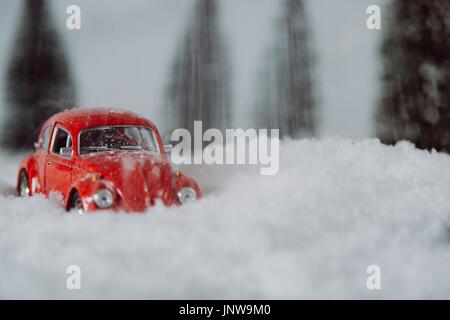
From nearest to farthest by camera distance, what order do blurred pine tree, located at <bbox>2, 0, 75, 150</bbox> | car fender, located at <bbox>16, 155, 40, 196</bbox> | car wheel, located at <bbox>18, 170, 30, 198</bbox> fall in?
car fender, located at <bbox>16, 155, 40, 196</bbox> < car wheel, located at <bbox>18, 170, 30, 198</bbox> < blurred pine tree, located at <bbox>2, 0, 75, 150</bbox>

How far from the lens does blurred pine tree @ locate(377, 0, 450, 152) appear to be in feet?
28.4

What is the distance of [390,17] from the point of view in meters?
8.84

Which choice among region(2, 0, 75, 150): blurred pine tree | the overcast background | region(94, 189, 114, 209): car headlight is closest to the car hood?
region(94, 189, 114, 209): car headlight

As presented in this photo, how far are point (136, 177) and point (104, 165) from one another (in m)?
0.42

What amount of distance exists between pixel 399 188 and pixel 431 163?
1.64 meters

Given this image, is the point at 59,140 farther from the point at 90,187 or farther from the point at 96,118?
the point at 90,187

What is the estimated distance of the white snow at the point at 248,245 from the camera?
3.52m

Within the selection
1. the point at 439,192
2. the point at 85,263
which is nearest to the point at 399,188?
the point at 439,192

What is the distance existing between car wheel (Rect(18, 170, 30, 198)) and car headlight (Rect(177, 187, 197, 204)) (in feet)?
8.95

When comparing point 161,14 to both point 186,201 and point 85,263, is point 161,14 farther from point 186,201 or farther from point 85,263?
point 85,263

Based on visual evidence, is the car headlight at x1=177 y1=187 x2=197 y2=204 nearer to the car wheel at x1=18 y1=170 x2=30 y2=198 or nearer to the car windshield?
the car windshield

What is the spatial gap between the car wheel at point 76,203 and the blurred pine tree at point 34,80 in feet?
17.0

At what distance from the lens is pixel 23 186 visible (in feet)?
22.2

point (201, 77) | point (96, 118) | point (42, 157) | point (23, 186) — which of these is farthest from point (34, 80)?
point (96, 118)
